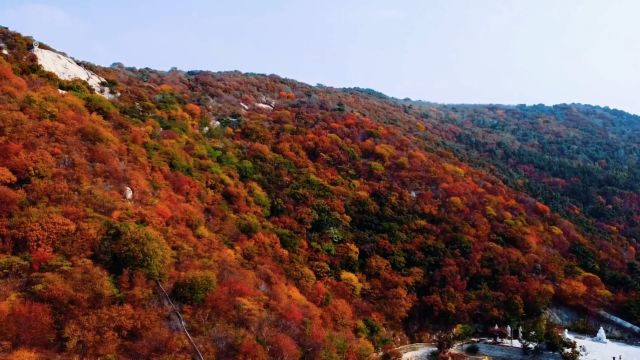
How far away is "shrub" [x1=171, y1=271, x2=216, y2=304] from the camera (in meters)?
21.4

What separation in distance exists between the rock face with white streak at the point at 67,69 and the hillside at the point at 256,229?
98 centimetres

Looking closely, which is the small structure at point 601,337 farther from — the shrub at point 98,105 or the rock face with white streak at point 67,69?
the rock face with white streak at point 67,69

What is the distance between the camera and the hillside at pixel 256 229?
19.7 m

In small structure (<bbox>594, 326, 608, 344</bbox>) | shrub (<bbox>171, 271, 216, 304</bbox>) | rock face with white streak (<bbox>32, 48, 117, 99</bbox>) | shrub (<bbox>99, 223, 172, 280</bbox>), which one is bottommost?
small structure (<bbox>594, 326, 608, 344</bbox>)

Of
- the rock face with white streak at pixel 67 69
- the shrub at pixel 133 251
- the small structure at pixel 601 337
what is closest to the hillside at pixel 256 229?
the shrub at pixel 133 251

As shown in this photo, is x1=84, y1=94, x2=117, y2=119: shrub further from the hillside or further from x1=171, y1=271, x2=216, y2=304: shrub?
x1=171, y1=271, x2=216, y2=304: shrub

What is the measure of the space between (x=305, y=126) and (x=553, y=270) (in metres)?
27.4

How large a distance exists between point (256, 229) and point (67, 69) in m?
20.8

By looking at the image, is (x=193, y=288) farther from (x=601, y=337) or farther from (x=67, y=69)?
(x=601, y=337)

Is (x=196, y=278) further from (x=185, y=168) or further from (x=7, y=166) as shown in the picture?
(x=185, y=168)

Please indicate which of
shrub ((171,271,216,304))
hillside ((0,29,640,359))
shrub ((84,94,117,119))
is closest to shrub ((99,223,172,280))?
hillside ((0,29,640,359))

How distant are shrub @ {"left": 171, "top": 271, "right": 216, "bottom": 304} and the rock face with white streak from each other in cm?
2325

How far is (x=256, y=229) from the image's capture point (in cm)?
3156

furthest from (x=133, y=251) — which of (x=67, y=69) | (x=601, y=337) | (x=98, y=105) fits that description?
(x=601, y=337)
